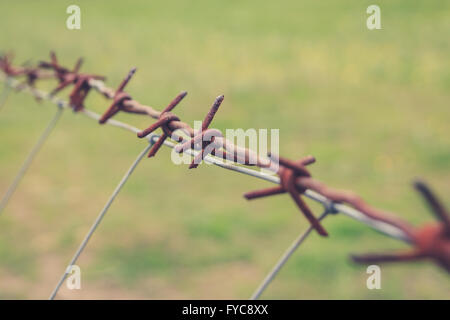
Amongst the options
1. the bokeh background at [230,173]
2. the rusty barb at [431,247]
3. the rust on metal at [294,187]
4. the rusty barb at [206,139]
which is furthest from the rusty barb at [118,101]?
the bokeh background at [230,173]

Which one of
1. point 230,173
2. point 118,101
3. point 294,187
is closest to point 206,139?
point 294,187

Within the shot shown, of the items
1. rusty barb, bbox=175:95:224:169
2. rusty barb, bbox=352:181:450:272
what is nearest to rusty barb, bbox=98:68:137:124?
rusty barb, bbox=175:95:224:169

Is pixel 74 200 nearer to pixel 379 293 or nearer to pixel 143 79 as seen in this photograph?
pixel 379 293

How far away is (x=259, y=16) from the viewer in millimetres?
8422

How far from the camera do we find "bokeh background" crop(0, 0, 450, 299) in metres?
2.61

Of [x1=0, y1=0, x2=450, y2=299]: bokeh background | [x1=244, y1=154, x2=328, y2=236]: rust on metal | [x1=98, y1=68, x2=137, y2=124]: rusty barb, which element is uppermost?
[x1=98, y1=68, x2=137, y2=124]: rusty barb

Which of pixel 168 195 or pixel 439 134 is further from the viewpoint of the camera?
pixel 439 134

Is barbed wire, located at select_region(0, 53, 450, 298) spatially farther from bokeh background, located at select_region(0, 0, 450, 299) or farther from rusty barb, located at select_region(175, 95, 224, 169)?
bokeh background, located at select_region(0, 0, 450, 299)

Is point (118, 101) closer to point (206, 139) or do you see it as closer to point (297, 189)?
point (206, 139)

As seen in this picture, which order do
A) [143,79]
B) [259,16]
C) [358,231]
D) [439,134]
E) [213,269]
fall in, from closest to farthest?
[213,269], [358,231], [439,134], [143,79], [259,16]

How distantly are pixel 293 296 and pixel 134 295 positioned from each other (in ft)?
2.37

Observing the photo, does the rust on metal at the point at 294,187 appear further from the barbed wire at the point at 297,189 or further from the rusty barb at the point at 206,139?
the rusty barb at the point at 206,139

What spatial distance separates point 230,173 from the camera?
378 centimetres

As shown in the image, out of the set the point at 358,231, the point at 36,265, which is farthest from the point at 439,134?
the point at 36,265
